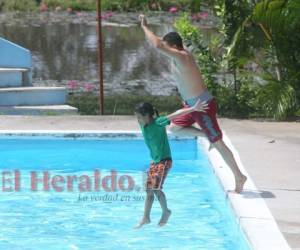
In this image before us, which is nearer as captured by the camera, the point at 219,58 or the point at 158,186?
the point at 158,186

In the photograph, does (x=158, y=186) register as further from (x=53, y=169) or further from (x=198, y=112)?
(x=53, y=169)

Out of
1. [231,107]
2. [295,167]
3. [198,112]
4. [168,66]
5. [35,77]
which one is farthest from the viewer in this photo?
[168,66]

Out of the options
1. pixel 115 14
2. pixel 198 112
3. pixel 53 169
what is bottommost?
pixel 115 14

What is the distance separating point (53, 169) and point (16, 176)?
486 millimetres

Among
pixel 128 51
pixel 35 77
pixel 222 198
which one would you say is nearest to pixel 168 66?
pixel 128 51

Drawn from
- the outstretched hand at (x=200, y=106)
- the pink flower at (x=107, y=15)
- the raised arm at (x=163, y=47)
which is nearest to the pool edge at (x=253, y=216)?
the outstretched hand at (x=200, y=106)

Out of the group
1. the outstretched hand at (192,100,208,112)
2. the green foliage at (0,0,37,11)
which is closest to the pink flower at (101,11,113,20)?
the green foliage at (0,0,37,11)

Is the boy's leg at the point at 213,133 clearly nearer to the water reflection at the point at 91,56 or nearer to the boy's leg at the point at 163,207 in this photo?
the boy's leg at the point at 163,207

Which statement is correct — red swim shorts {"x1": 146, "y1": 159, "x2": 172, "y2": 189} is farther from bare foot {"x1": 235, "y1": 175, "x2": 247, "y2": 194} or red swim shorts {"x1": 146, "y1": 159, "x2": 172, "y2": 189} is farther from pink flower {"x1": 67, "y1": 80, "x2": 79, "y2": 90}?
Result: pink flower {"x1": 67, "y1": 80, "x2": 79, "y2": 90}

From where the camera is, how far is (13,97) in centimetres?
1329

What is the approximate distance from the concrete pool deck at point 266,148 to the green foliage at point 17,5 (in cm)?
2369

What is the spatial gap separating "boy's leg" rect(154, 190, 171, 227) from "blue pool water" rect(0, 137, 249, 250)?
7cm

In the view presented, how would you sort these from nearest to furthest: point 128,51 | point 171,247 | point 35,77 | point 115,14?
1. point 171,247
2. point 35,77
3. point 128,51
4. point 115,14

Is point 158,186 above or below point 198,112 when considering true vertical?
below
